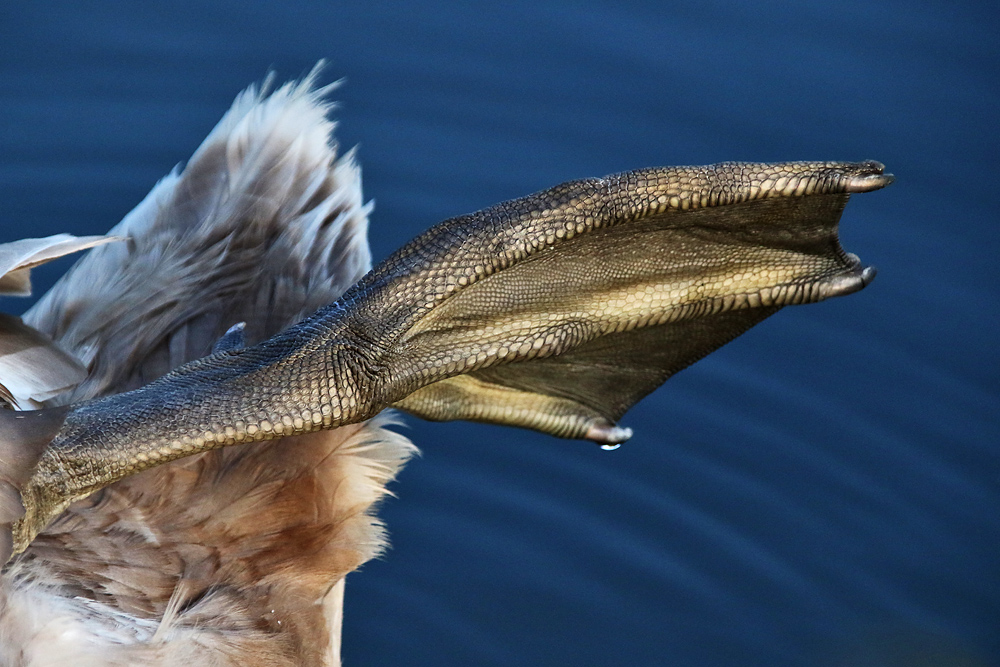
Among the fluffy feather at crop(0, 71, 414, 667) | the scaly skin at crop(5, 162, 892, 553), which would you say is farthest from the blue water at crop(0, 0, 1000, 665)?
the scaly skin at crop(5, 162, 892, 553)

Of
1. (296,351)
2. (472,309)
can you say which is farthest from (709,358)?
(296,351)

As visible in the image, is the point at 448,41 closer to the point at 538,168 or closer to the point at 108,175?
the point at 538,168

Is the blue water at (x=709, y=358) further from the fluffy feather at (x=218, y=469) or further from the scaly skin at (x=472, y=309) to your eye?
the scaly skin at (x=472, y=309)

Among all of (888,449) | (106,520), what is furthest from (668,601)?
(106,520)

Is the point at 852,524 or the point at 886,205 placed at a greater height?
the point at 886,205

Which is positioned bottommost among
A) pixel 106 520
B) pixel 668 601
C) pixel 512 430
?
pixel 668 601

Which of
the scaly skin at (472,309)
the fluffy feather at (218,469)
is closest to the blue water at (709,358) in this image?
the fluffy feather at (218,469)

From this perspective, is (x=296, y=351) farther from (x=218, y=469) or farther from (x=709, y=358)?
(x=709, y=358)
